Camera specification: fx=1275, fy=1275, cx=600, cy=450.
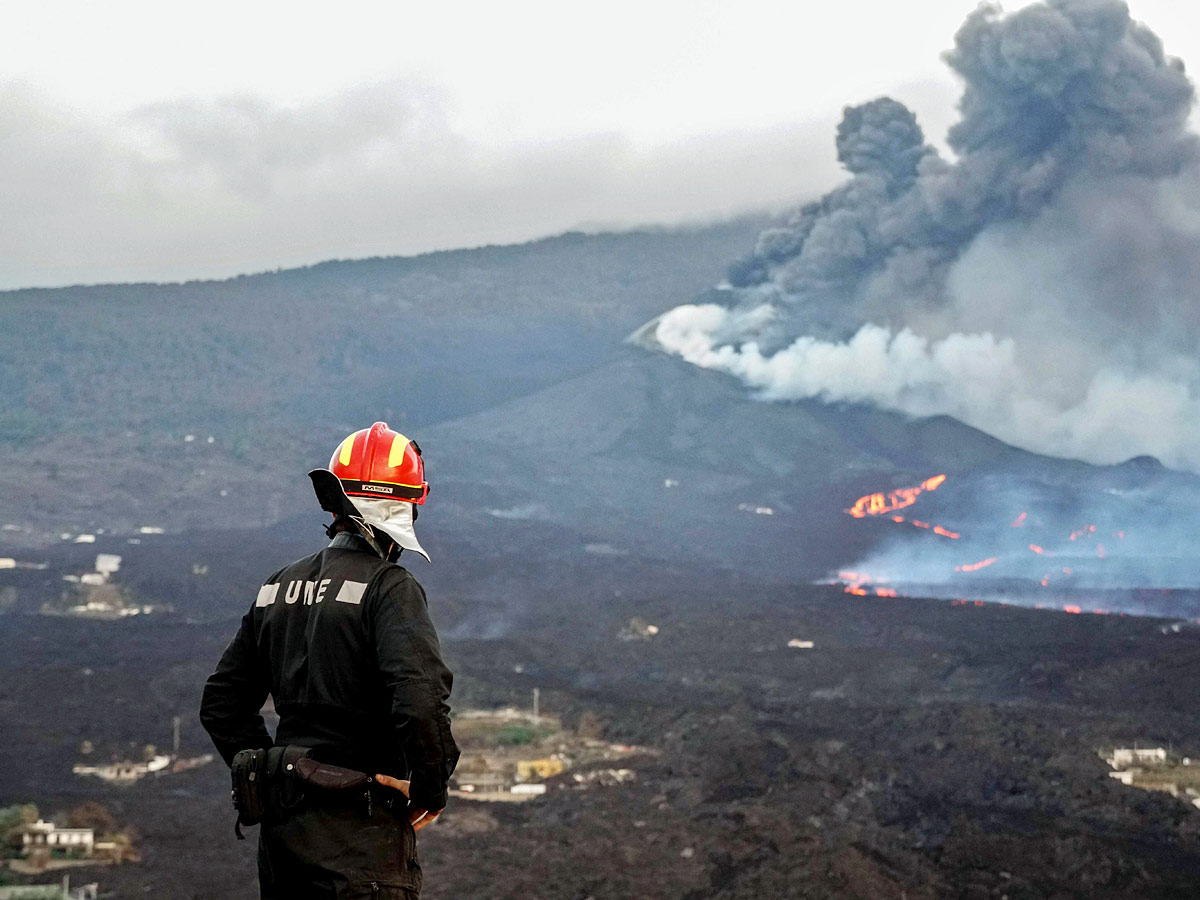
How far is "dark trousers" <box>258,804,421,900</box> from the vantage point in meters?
4.27

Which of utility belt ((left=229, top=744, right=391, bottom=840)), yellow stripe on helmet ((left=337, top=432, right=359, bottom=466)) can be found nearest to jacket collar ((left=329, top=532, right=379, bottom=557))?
yellow stripe on helmet ((left=337, top=432, right=359, bottom=466))

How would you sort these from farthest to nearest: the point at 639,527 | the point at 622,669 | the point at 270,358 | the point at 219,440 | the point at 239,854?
1. the point at 270,358
2. the point at 219,440
3. the point at 639,527
4. the point at 622,669
5. the point at 239,854

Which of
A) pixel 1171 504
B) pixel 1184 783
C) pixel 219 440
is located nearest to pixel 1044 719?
pixel 1184 783

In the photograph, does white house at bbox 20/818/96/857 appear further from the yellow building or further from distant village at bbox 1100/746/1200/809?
distant village at bbox 1100/746/1200/809

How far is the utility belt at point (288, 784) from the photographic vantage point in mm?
4285

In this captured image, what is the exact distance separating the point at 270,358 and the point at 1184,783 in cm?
9470

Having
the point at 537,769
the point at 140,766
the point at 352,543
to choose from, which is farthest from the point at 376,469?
the point at 140,766

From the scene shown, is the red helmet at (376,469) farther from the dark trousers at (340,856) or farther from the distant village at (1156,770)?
the distant village at (1156,770)

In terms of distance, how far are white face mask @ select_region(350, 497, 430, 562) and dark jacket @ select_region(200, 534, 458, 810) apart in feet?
0.31

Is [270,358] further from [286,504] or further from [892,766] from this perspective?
[892,766]

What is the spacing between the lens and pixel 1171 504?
78125mm

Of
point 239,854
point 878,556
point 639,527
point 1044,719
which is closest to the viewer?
point 239,854

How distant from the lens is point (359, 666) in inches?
171

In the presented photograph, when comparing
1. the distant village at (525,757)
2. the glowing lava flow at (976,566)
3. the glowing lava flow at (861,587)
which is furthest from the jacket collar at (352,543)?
the glowing lava flow at (976,566)
